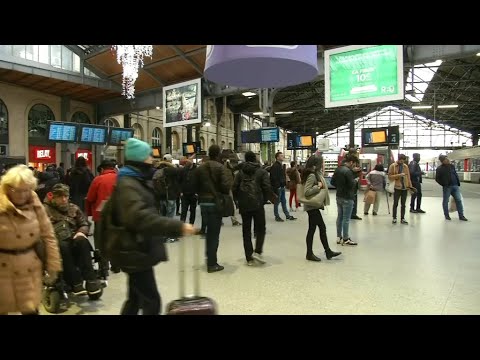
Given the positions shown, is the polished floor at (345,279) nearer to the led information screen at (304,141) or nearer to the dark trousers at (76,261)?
the dark trousers at (76,261)

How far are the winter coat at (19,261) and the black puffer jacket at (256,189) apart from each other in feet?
10.1

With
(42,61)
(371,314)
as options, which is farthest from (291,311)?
(42,61)

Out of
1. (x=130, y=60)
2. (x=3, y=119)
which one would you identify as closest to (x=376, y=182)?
(x=130, y=60)

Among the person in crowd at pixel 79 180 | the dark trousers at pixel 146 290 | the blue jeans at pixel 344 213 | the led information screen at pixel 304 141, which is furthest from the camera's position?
the led information screen at pixel 304 141

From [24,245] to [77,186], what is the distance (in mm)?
4394

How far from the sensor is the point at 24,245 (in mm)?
2590

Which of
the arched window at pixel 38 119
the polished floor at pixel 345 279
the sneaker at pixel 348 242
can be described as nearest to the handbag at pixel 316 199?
the polished floor at pixel 345 279

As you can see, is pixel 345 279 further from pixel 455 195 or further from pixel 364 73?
pixel 455 195

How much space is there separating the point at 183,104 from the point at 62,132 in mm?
4027

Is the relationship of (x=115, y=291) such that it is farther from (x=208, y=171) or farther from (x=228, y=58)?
(x=228, y=58)

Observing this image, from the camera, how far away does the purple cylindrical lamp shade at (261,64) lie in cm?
315

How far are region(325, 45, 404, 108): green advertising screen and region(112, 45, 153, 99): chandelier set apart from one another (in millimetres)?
6367

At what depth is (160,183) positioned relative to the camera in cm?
679
